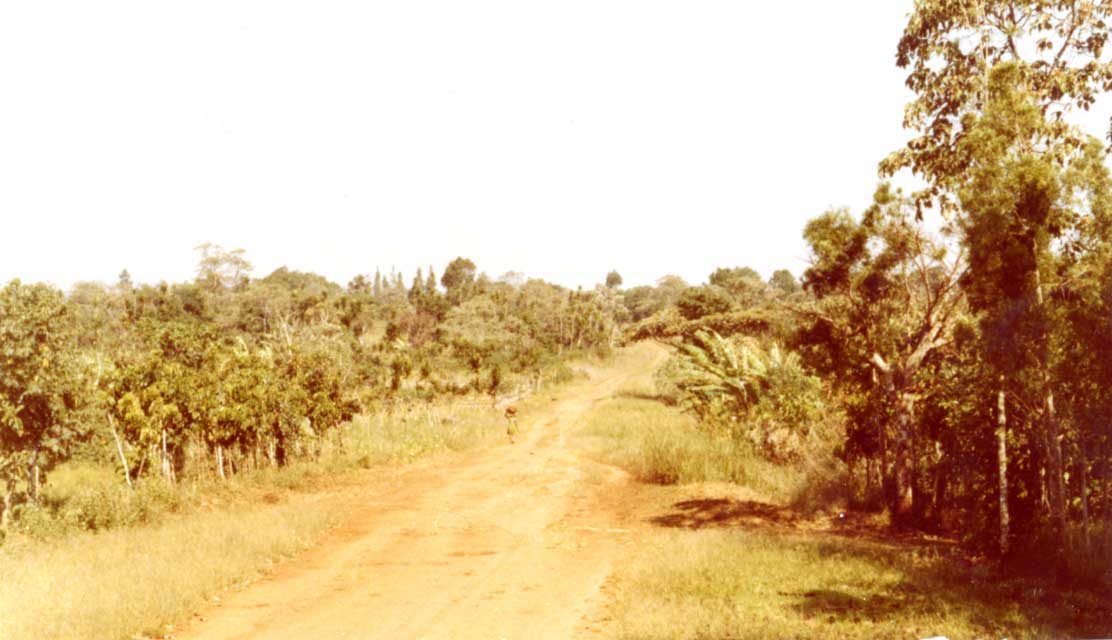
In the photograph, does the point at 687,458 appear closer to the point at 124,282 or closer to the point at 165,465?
the point at 165,465

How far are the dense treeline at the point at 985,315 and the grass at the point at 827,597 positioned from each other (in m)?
1.10

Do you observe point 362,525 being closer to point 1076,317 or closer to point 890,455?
point 890,455

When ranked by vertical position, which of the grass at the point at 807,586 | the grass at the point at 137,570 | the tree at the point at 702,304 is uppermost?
the tree at the point at 702,304

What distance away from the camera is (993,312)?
8070 millimetres

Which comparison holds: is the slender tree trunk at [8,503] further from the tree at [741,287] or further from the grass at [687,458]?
the tree at [741,287]

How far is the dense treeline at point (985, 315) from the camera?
7.79 metres

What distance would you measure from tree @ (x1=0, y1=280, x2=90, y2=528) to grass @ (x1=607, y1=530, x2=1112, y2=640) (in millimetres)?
7890

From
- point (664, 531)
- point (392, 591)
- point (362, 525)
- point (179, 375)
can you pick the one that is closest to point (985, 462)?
point (664, 531)

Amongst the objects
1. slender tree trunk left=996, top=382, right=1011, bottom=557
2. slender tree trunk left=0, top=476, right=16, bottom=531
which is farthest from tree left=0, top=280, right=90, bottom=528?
slender tree trunk left=996, top=382, right=1011, bottom=557

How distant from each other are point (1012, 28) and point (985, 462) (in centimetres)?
584

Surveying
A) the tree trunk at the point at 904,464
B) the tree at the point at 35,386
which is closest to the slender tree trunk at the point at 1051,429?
the tree trunk at the point at 904,464

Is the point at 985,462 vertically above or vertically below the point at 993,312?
below

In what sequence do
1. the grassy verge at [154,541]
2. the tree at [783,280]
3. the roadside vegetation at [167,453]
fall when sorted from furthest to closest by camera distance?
the tree at [783,280], the roadside vegetation at [167,453], the grassy verge at [154,541]

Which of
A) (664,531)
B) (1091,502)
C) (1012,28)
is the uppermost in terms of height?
(1012,28)
